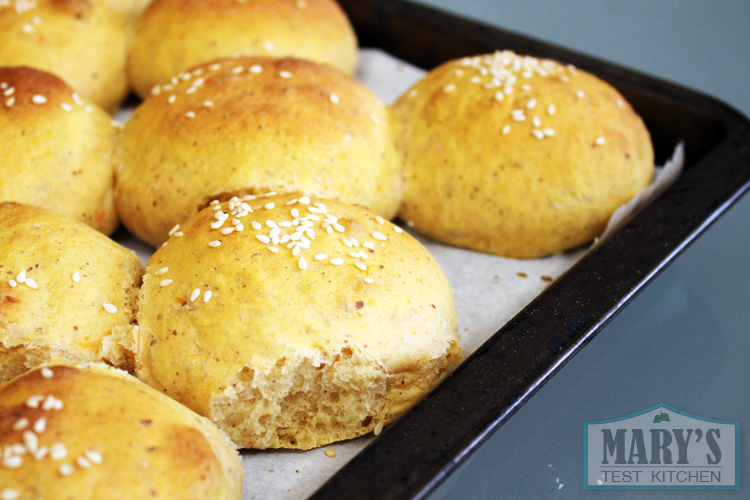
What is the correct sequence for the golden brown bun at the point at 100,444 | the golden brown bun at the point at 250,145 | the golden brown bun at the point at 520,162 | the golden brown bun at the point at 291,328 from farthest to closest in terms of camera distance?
the golden brown bun at the point at 520,162
the golden brown bun at the point at 250,145
the golden brown bun at the point at 291,328
the golden brown bun at the point at 100,444

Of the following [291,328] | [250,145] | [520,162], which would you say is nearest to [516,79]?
[520,162]

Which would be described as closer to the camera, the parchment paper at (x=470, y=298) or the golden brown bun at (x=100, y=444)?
the golden brown bun at (x=100, y=444)

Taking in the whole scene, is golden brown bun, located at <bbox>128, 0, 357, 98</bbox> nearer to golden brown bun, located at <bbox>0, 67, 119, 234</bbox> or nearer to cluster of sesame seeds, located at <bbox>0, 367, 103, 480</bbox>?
golden brown bun, located at <bbox>0, 67, 119, 234</bbox>

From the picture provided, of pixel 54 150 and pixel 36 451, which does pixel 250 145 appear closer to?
pixel 54 150

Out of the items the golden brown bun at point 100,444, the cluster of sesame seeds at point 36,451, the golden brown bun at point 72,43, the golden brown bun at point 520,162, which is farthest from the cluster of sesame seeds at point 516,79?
the cluster of sesame seeds at point 36,451

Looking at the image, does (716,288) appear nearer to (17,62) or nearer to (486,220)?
(486,220)

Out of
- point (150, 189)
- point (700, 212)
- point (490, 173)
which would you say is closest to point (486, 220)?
point (490, 173)

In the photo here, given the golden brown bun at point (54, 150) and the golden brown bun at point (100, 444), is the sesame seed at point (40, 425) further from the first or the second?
the golden brown bun at point (54, 150)
